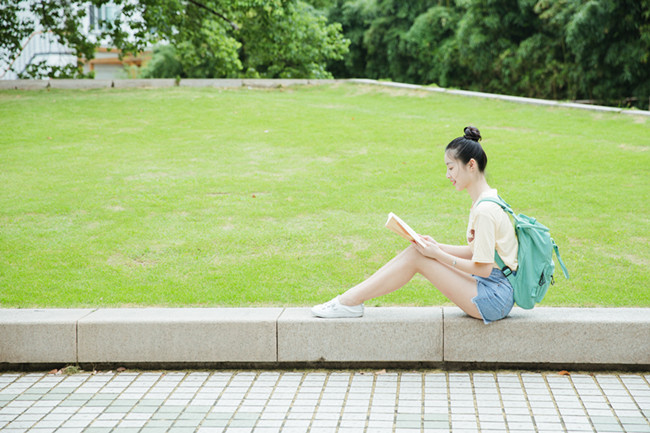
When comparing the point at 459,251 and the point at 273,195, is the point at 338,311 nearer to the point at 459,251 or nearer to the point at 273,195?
the point at 459,251

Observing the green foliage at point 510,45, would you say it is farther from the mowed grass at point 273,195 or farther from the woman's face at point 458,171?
the woman's face at point 458,171

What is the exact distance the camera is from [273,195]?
8703mm

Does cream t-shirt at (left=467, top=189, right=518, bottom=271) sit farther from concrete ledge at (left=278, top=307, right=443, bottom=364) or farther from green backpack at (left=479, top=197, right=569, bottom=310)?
concrete ledge at (left=278, top=307, right=443, bottom=364)

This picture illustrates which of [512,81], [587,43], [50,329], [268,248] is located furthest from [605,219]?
[512,81]

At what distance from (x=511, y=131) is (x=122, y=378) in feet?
28.9

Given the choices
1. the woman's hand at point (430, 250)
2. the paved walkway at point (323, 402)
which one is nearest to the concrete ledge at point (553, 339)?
the paved walkway at point (323, 402)

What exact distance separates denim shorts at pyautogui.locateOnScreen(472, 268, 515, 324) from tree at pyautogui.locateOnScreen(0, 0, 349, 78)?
17224 millimetres

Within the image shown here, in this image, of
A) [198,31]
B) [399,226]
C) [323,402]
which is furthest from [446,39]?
[323,402]

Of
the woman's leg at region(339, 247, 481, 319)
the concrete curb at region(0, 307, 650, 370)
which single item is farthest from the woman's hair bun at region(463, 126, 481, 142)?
the concrete curb at region(0, 307, 650, 370)

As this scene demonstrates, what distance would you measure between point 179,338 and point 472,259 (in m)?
2.07

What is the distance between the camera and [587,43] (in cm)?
1941

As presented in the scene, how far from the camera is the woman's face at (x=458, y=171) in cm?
456

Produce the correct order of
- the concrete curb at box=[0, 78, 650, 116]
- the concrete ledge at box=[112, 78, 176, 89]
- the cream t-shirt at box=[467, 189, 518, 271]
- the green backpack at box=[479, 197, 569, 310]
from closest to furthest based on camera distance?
the cream t-shirt at box=[467, 189, 518, 271], the green backpack at box=[479, 197, 569, 310], the concrete curb at box=[0, 78, 650, 116], the concrete ledge at box=[112, 78, 176, 89]

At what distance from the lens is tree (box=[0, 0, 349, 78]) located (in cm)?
2059
